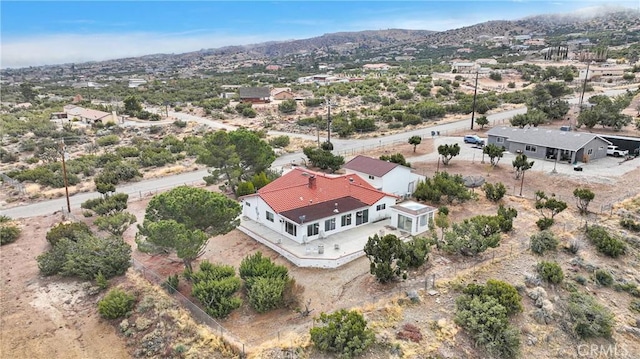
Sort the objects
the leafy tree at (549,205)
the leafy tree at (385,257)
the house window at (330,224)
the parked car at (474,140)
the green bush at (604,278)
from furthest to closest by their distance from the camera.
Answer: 1. the parked car at (474,140)
2. the leafy tree at (549,205)
3. the house window at (330,224)
4. the green bush at (604,278)
5. the leafy tree at (385,257)

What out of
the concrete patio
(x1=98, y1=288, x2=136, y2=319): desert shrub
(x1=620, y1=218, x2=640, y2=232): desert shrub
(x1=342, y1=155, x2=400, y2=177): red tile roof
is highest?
(x1=342, y1=155, x2=400, y2=177): red tile roof

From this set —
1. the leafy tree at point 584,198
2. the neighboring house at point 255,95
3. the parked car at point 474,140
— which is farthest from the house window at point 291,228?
the neighboring house at point 255,95

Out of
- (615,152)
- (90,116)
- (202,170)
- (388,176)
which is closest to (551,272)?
(388,176)

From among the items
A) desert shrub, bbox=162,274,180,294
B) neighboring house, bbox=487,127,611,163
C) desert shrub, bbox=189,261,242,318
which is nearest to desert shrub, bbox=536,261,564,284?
desert shrub, bbox=189,261,242,318

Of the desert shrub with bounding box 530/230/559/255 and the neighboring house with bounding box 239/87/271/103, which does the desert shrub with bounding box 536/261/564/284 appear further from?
the neighboring house with bounding box 239/87/271/103

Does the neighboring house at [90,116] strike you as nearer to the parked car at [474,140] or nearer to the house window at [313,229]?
the parked car at [474,140]

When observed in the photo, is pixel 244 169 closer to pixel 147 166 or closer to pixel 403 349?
pixel 147 166
